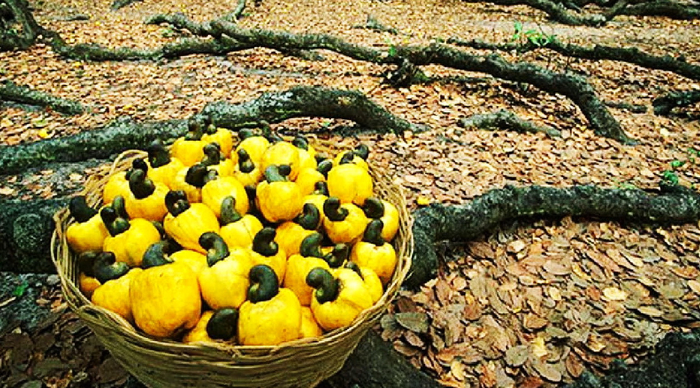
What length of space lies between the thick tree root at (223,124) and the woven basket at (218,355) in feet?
7.93

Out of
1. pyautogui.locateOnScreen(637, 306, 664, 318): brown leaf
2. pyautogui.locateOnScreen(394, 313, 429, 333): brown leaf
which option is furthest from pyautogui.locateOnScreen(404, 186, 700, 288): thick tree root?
pyautogui.locateOnScreen(637, 306, 664, 318): brown leaf

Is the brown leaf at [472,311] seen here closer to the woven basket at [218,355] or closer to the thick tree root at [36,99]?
the woven basket at [218,355]

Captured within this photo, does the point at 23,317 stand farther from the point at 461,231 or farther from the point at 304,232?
the point at 461,231

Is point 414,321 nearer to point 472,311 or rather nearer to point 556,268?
point 472,311

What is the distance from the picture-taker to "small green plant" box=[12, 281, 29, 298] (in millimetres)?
3014

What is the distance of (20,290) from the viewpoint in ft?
9.95

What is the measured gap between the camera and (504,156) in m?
4.59

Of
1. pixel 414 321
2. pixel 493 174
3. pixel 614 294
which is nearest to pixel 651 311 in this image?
pixel 614 294

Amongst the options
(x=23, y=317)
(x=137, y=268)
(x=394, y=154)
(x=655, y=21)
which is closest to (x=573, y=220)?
(x=394, y=154)

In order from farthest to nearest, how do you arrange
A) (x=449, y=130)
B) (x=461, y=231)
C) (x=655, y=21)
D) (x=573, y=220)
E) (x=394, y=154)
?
(x=655, y=21), (x=449, y=130), (x=394, y=154), (x=573, y=220), (x=461, y=231)

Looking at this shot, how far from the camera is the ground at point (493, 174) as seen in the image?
2.71 meters

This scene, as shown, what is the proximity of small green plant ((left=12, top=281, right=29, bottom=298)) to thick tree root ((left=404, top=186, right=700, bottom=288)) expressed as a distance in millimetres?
2405

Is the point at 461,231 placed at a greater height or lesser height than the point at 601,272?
greater

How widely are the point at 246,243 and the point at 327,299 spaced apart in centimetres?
46
